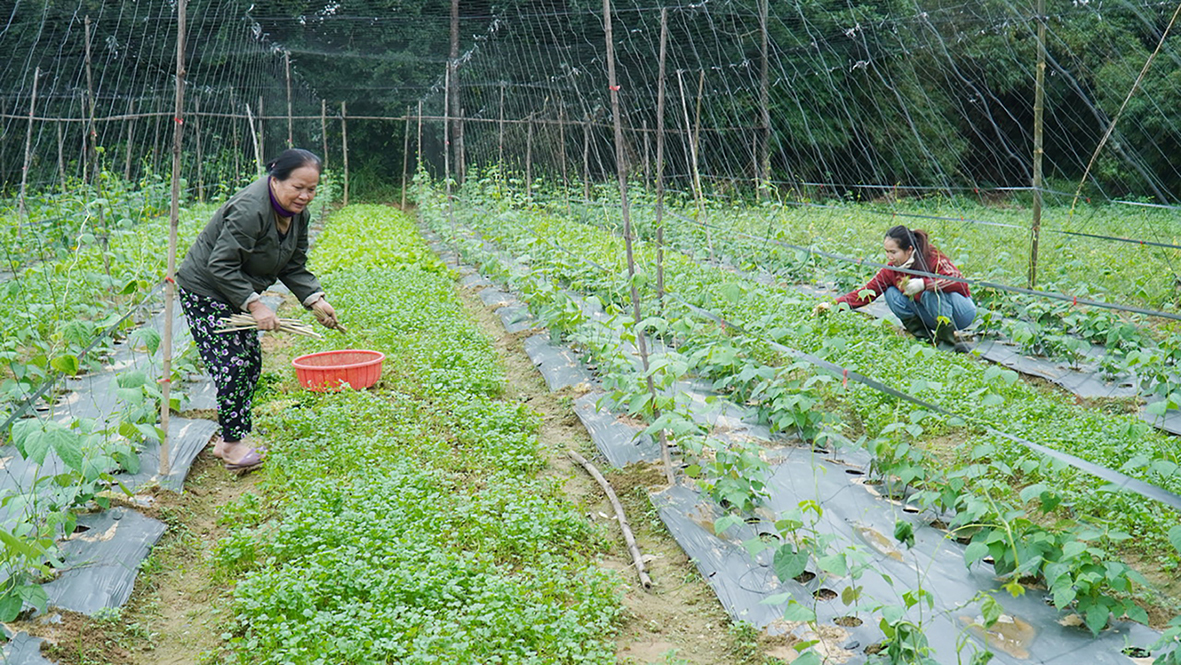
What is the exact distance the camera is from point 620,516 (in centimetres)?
320

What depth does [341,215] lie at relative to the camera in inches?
647

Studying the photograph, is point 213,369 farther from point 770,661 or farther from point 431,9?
point 431,9

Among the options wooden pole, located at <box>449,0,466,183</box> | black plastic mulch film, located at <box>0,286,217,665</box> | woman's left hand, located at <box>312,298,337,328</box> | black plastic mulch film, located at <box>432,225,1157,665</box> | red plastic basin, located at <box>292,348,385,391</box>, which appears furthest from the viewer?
wooden pole, located at <box>449,0,466,183</box>

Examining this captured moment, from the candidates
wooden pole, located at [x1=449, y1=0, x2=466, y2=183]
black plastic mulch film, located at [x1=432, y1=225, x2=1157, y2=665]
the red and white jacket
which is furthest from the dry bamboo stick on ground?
wooden pole, located at [x1=449, y1=0, x2=466, y2=183]

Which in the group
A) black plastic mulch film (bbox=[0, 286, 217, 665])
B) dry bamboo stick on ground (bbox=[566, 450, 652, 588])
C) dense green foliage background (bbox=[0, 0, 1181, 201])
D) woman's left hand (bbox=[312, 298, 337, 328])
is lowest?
dry bamboo stick on ground (bbox=[566, 450, 652, 588])

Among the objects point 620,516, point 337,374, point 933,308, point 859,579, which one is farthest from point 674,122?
point 859,579

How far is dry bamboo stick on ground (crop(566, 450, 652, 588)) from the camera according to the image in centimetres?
281

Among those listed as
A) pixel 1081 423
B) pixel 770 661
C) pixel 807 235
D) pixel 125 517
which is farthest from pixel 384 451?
pixel 807 235

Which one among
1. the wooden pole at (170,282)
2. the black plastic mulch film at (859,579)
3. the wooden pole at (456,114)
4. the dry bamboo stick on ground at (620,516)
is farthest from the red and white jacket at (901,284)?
the wooden pole at (456,114)

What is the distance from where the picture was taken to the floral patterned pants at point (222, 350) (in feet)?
11.7

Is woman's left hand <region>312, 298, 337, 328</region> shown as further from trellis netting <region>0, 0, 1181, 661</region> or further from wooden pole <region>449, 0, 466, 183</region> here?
wooden pole <region>449, 0, 466, 183</region>

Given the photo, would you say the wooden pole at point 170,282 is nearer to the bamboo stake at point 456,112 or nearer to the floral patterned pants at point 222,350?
the floral patterned pants at point 222,350

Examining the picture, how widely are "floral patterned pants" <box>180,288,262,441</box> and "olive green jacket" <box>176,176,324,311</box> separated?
0.06 meters

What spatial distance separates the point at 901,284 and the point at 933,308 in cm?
23
